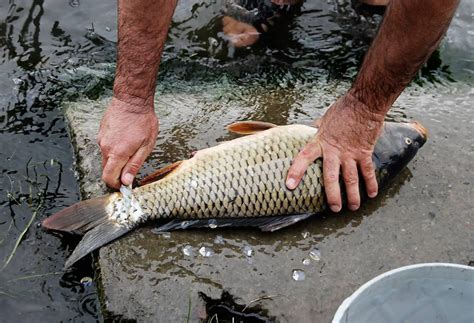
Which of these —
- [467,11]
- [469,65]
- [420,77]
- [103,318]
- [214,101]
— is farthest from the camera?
[467,11]

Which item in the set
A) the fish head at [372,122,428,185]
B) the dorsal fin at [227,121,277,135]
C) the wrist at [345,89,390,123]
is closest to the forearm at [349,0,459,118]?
the wrist at [345,89,390,123]

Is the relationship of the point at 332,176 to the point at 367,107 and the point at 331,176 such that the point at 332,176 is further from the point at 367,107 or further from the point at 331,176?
the point at 367,107

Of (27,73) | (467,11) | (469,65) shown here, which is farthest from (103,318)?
(467,11)

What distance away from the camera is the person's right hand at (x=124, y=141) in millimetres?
3279

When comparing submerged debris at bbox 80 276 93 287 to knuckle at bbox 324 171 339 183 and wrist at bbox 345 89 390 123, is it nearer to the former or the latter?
knuckle at bbox 324 171 339 183

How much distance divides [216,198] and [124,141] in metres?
0.55

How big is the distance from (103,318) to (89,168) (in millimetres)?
1005

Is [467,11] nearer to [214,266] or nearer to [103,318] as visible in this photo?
[214,266]

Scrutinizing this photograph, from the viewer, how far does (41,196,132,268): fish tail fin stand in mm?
3184

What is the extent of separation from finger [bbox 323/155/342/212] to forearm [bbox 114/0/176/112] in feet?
3.21

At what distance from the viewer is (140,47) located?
3.46m

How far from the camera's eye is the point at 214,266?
3.18 m

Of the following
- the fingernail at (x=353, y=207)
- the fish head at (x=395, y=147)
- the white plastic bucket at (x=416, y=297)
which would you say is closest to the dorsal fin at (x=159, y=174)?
the fingernail at (x=353, y=207)

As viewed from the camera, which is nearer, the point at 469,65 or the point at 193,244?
the point at 193,244
